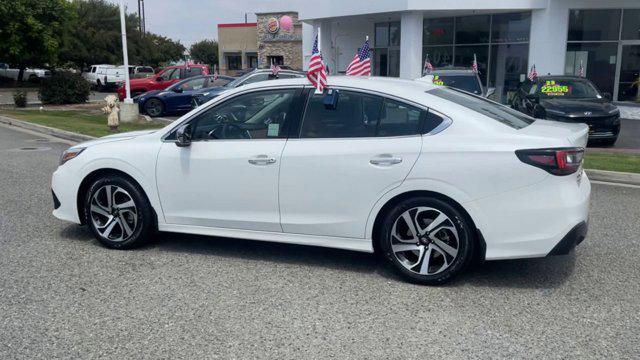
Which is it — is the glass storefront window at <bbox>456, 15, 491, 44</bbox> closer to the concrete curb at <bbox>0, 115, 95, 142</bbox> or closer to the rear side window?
the concrete curb at <bbox>0, 115, 95, 142</bbox>

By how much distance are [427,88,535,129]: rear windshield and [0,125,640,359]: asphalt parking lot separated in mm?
1279

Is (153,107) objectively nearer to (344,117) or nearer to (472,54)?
(472,54)

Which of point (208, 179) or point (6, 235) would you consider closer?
point (208, 179)

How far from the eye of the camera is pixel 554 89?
14.9 m

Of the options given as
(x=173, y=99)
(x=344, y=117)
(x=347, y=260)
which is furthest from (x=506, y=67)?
(x=344, y=117)

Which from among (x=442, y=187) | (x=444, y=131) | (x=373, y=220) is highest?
(x=444, y=131)

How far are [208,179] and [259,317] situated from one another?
1596mm

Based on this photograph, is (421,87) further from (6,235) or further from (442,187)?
(6,235)

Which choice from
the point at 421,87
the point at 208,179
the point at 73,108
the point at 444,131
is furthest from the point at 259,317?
the point at 73,108

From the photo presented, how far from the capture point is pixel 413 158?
473 cm

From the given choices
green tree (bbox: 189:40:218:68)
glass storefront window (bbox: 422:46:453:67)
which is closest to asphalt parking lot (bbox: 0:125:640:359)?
glass storefront window (bbox: 422:46:453:67)

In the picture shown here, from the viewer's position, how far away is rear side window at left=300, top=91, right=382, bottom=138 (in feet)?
16.4

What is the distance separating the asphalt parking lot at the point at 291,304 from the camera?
12.5 feet

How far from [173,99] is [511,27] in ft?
47.9
